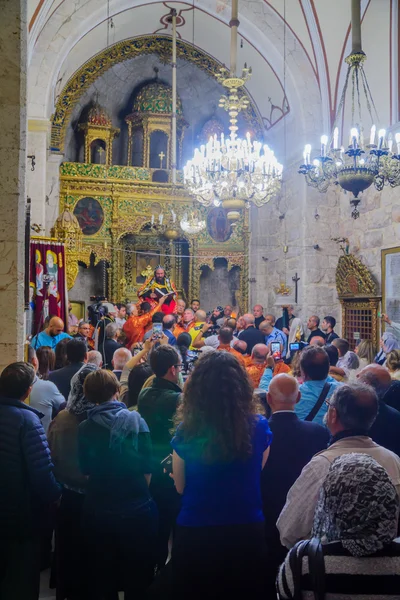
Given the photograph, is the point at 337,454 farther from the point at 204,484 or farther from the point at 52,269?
the point at 52,269

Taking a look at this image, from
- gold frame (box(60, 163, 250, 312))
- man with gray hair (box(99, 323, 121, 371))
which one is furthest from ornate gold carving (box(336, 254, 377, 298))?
man with gray hair (box(99, 323, 121, 371))

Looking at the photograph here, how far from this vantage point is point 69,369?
4430 millimetres

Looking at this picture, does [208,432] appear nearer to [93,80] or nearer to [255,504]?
[255,504]

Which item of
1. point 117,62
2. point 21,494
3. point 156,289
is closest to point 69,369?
point 21,494

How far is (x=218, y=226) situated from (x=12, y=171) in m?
12.3

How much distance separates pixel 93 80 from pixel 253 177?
8342 millimetres

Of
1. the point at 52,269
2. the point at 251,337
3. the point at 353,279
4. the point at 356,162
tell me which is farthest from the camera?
the point at 353,279

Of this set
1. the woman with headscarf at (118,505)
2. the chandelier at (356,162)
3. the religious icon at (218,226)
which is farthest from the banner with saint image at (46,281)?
the religious icon at (218,226)

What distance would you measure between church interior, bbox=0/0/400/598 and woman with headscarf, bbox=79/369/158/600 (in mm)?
3659

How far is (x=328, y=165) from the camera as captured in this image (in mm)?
7137

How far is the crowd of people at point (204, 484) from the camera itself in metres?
1.57

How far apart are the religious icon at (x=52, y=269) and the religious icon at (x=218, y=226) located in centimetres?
Answer: 732

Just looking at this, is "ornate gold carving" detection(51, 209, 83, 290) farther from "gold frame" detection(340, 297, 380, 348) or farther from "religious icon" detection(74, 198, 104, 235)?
→ "gold frame" detection(340, 297, 380, 348)

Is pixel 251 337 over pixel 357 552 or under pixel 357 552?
over
